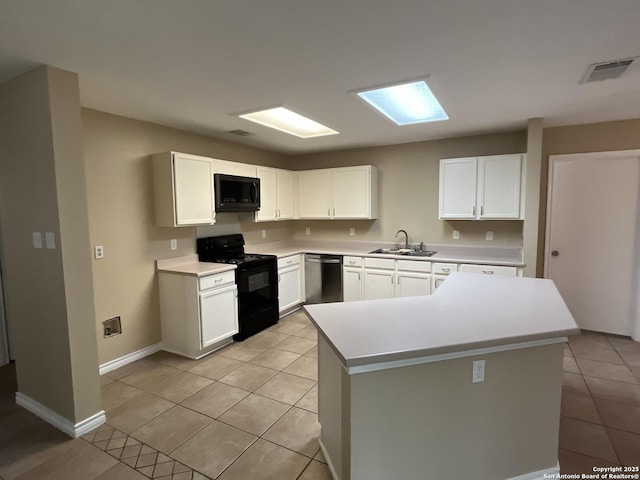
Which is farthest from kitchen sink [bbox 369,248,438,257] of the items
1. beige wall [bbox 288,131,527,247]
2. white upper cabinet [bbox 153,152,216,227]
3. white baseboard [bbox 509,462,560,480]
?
white baseboard [bbox 509,462,560,480]

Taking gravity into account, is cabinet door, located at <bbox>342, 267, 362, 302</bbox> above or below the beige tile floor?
above

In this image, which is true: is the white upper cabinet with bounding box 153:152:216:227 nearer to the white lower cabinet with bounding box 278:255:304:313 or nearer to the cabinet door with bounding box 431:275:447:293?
the white lower cabinet with bounding box 278:255:304:313

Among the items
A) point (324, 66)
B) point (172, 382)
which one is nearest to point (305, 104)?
point (324, 66)

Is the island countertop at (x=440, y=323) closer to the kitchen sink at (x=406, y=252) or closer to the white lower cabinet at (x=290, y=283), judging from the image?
the kitchen sink at (x=406, y=252)

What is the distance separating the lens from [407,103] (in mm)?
3123

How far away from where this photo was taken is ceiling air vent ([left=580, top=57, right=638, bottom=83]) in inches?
83.0

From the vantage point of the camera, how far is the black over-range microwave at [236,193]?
3781 mm

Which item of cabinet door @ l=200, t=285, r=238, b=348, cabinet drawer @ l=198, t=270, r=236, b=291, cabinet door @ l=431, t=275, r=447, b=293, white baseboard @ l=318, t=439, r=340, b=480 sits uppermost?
cabinet drawer @ l=198, t=270, r=236, b=291

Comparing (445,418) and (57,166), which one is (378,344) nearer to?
(445,418)

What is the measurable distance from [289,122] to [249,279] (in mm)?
1856

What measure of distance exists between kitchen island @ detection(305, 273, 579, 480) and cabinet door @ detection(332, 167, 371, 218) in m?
2.95

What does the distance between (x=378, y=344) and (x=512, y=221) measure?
3472 mm

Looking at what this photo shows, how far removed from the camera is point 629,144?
356 cm

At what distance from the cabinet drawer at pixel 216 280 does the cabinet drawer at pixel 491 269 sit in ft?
8.67
